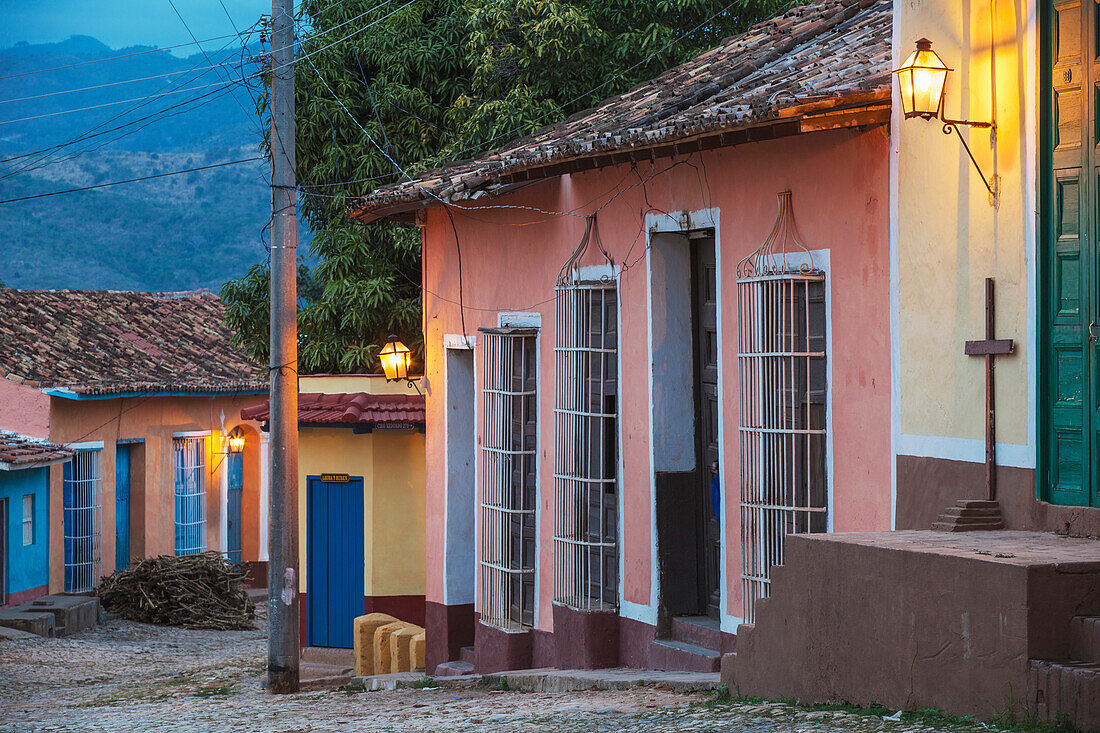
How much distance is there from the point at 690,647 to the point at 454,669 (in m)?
3.63

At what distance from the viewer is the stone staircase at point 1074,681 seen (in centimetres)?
507

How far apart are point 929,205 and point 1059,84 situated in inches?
38.8

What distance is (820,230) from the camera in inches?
325

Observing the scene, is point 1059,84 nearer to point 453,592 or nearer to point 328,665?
point 453,592

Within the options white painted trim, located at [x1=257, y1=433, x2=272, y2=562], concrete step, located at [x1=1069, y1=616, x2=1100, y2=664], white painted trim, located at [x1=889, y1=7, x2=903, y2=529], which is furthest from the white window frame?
concrete step, located at [x1=1069, y1=616, x2=1100, y2=664]

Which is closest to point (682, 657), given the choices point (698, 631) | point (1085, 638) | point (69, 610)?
point (698, 631)

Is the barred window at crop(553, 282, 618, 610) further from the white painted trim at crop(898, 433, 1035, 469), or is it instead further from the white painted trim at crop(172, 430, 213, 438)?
the white painted trim at crop(172, 430, 213, 438)

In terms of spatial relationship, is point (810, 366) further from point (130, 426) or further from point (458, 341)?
point (130, 426)

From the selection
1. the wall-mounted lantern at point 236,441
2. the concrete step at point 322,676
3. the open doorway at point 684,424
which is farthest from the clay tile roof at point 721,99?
the wall-mounted lantern at point 236,441

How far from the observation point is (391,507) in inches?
602

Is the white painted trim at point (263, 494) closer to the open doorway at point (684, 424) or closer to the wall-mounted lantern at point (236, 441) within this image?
the wall-mounted lantern at point (236, 441)

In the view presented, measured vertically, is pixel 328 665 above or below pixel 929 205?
below

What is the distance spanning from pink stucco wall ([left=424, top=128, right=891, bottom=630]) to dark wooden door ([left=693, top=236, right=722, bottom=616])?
37 centimetres

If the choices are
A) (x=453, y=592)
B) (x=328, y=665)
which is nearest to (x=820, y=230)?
(x=453, y=592)
